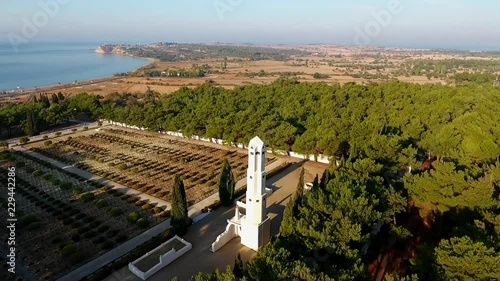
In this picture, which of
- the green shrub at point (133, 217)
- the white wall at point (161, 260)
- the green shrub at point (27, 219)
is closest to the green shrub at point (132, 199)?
the green shrub at point (133, 217)

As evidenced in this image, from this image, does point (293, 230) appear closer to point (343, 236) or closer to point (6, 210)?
point (343, 236)

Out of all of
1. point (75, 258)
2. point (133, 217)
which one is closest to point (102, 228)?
point (133, 217)

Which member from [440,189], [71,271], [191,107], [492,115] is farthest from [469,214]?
[191,107]

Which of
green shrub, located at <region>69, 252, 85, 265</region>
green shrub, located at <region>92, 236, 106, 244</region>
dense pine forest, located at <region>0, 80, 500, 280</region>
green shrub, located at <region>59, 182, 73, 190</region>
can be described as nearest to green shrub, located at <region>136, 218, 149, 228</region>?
green shrub, located at <region>92, 236, 106, 244</region>

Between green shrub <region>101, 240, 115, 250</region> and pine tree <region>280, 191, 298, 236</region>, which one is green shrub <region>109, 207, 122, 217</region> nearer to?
green shrub <region>101, 240, 115, 250</region>

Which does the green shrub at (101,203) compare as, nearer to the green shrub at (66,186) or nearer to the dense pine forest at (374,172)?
the green shrub at (66,186)
